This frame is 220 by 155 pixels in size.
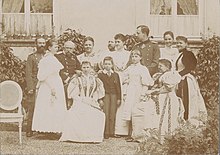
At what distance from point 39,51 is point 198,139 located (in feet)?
3.53

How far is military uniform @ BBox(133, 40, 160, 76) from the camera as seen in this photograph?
3.04 m

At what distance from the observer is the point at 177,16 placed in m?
3.06

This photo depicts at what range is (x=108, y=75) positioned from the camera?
305 centimetres

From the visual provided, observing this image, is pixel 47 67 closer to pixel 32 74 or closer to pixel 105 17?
pixel 32 74

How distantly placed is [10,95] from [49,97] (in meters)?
0.23

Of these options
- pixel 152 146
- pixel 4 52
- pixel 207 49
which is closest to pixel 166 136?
pixel 152 146

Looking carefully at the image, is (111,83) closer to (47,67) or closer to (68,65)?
(68,65)

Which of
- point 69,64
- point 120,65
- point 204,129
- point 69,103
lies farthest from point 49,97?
point 204,129

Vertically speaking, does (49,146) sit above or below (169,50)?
below

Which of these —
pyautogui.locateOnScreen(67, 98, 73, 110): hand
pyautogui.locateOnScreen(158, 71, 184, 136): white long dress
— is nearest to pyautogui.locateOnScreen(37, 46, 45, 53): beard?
pyautogui.locateOnScreen(67, 98, 73, 110): hand

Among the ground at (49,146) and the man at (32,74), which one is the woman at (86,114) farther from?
the man at (32,74)

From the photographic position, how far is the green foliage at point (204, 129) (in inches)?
120

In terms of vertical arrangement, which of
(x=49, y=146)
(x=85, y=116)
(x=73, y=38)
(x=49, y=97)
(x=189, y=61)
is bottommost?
(x=49, y=146)

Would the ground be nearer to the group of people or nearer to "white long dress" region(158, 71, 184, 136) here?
the group of people
